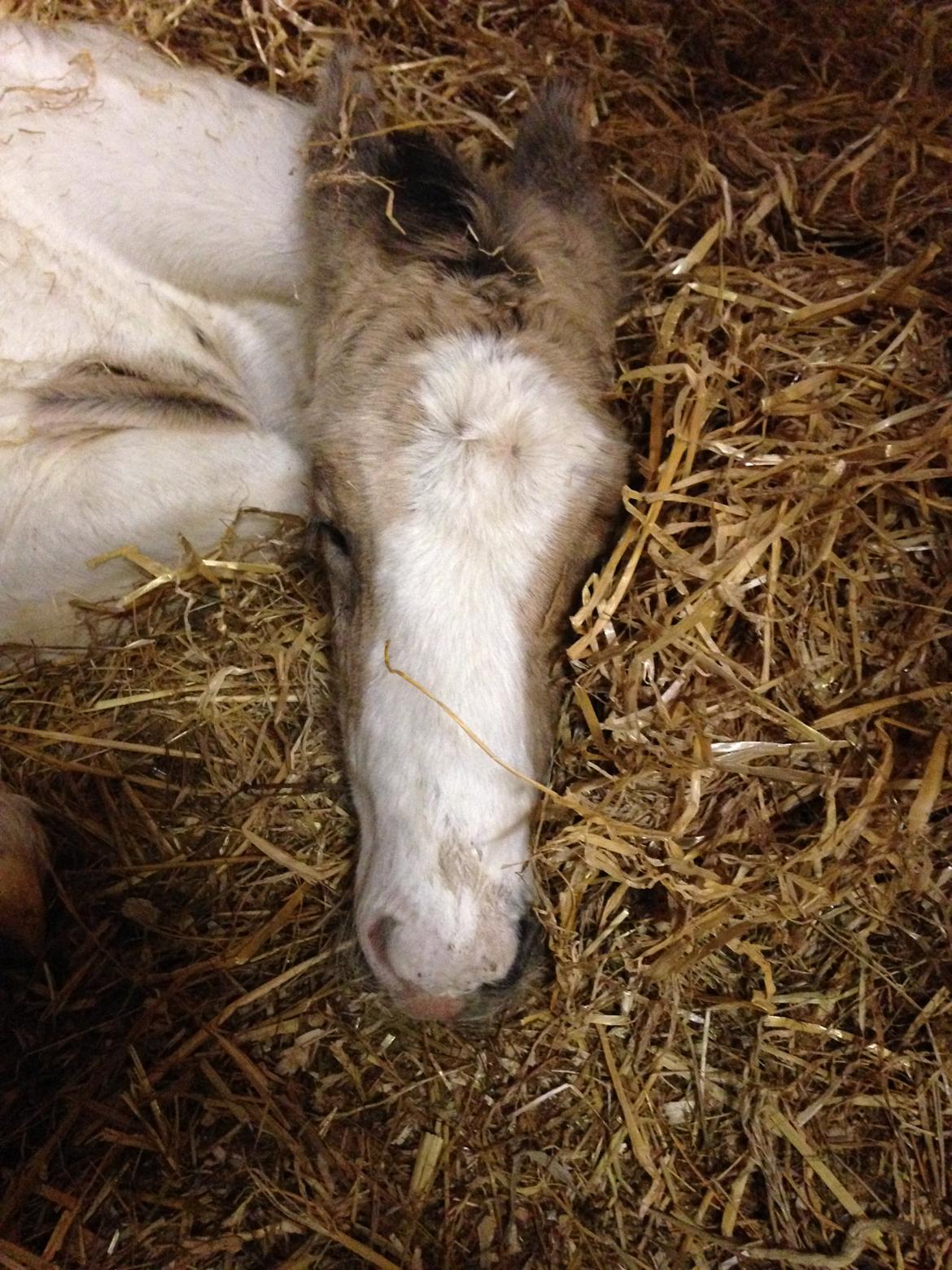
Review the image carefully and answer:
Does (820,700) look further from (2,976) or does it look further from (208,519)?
(2,976)

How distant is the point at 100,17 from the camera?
262cm

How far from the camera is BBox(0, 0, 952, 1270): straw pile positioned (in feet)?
5.83

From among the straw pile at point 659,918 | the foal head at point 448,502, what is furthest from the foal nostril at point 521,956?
the straw pile at point 659,918

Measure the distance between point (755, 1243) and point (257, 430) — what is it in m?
2.18

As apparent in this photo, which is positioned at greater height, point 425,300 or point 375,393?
point 425,300

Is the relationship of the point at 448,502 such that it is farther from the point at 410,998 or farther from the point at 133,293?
the point at 133,293

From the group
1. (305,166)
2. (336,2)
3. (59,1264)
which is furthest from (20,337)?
(59,1264)

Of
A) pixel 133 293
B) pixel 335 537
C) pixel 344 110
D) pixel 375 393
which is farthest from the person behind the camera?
pixel 133 293

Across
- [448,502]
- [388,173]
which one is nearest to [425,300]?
[388,173]

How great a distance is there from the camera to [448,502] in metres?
1.60

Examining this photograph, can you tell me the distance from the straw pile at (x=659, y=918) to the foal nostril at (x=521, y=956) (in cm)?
17

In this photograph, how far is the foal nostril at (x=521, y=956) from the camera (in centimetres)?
158

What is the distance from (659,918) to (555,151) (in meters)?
1.80

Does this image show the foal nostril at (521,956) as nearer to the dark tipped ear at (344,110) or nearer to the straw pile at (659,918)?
the straw pile at (659,918)
